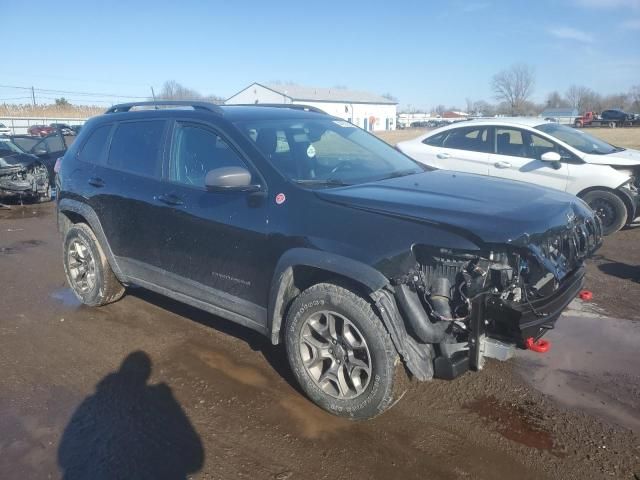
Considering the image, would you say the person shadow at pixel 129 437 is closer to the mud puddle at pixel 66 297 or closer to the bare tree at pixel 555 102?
the mud puddle at pixel 66 297

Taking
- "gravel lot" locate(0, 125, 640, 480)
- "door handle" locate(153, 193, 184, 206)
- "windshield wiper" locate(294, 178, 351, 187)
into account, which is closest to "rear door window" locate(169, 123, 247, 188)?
"door handle" locate(153, 193, 184, 206)

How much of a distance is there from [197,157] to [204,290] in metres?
1.06

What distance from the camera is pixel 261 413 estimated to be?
349 cm

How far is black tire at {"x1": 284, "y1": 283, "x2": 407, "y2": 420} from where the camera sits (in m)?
3.11

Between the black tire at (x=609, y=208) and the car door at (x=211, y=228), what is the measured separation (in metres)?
6.30

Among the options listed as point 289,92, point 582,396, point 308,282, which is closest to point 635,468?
point 582,396

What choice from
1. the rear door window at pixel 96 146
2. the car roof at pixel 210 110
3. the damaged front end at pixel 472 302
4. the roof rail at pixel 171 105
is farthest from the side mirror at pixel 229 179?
the rear door window at pixel 96 146

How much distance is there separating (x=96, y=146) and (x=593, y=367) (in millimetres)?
4915

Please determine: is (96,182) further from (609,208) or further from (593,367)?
(609,208)

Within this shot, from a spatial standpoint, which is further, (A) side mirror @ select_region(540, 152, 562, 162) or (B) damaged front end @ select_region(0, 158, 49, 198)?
(B) damaged front end @ select_region(0, 158, 49, 198)

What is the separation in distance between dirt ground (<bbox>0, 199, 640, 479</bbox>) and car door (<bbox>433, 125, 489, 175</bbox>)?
4.08 m

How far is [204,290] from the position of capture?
4078 millimetres

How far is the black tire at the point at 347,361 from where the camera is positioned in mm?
3109

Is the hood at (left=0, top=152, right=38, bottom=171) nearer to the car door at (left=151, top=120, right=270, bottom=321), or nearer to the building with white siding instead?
the car door at (left=151, top=120, right=270, bottom=321)
